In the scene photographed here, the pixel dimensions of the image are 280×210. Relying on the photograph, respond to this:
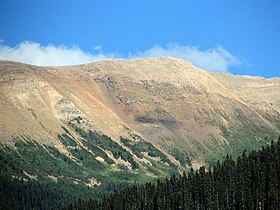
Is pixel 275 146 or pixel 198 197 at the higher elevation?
pixel 275 146

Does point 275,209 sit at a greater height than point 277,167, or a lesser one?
lesser

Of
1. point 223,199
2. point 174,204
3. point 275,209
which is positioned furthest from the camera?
point 174,204

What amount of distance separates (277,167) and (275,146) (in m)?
18.5

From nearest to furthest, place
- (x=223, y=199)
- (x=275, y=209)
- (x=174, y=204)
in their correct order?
(x=275, y=209) → (x=223, y=199) → (x=174, y=204)

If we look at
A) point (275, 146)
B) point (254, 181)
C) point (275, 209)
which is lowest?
point (275, 209)

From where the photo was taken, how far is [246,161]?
19038cm

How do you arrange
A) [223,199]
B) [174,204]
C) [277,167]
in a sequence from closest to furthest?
[277,167], [223,199], [174,204]

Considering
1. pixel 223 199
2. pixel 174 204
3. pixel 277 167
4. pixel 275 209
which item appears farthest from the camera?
pixel 174 204

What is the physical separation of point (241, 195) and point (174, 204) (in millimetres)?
27945

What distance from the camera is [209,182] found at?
19138cm

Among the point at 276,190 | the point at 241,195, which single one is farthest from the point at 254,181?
the point at 276,190

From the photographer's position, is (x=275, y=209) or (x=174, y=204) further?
(x=174, y=204)

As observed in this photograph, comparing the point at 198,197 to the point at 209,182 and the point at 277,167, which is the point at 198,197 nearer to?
the point at 209,182

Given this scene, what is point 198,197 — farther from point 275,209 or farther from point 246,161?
point 275,209
